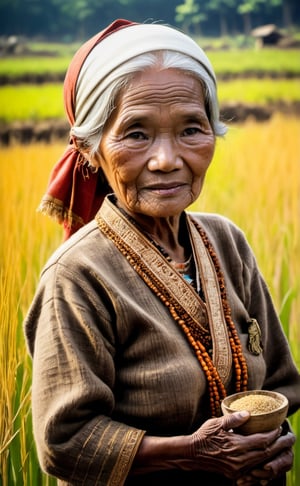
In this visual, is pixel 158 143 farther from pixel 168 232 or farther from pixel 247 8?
pixel 247 8

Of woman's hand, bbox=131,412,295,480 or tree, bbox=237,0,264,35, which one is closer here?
woman's hand, bbox=131,412,295,480

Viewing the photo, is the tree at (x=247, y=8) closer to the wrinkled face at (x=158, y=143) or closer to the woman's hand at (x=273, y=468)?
the wrinkled face at (x=158, y=143)

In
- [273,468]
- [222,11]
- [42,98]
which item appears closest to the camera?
[273,468]

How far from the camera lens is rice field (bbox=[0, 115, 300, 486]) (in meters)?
2.24

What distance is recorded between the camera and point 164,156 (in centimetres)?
177

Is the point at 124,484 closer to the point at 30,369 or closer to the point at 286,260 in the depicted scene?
the point at 30,369

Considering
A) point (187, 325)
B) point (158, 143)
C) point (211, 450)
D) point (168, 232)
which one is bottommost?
point (211, 450)

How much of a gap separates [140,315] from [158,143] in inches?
15.5

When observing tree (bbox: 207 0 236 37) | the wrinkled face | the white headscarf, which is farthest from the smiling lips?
tree (bbox: 207 0 236 37)

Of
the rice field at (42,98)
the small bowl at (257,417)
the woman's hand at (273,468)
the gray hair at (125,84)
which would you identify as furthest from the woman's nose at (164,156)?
the rice field at (42,98)

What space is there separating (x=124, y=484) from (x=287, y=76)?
1.85m

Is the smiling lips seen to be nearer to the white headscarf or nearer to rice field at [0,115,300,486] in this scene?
the white headscarf

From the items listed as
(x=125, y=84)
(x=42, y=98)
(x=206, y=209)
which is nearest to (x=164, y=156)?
(x=125, y=84)

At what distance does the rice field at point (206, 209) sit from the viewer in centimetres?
224
